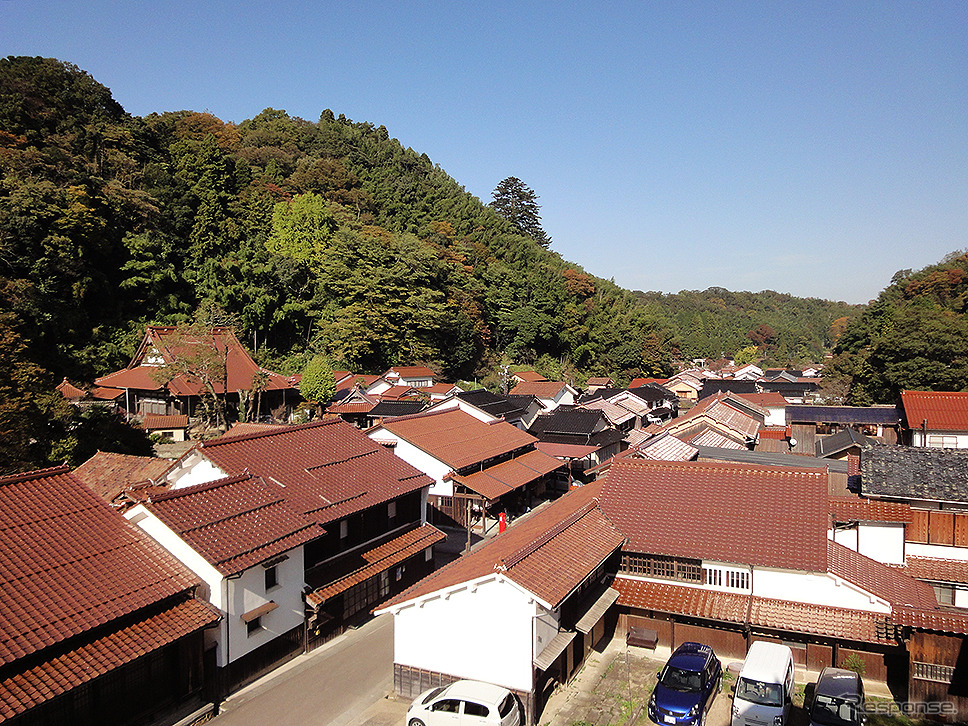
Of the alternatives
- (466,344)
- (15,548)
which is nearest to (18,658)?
(15,548)

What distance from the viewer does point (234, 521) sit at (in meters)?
13.2

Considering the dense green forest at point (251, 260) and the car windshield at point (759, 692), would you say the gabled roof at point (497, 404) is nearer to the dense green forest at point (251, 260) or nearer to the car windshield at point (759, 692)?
the dense green forest at point (251, 260)

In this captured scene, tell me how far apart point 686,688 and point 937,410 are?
1080 inches

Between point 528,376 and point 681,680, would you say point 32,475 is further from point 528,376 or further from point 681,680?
point 528,376

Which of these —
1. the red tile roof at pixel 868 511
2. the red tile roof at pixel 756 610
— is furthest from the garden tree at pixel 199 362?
the red tile roof at pixel 868 511

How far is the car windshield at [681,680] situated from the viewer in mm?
11961

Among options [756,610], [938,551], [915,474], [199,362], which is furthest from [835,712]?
[199,362]

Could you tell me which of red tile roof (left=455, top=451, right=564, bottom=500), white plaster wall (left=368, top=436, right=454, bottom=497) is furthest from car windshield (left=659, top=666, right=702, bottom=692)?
white plaster wall (left=368, top=436, right=454, bottom=497)

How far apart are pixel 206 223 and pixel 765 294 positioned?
179 m

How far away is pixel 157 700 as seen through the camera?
1129 centimetres

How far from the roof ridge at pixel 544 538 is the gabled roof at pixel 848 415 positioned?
1149 inches

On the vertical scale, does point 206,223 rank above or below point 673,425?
above

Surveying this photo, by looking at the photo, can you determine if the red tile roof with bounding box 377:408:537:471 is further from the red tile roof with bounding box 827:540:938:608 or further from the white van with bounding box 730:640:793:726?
the white van with bounding box 730:640:793:726

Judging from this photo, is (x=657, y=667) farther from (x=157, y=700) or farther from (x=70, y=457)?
(x=70, y=457)
